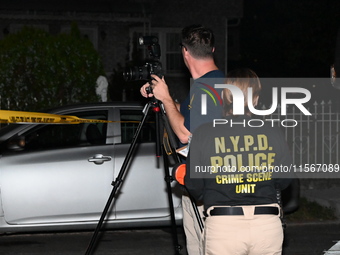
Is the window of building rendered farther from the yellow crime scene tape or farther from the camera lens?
the camera lens

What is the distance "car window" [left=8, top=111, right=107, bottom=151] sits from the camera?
7387 millimetres

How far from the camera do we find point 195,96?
14.6ft

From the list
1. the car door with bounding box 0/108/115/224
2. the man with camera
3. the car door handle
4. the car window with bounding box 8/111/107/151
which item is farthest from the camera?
the car window with bounding box 8/111/107/151

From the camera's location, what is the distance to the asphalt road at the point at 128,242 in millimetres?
7320

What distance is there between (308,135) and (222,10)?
12119mm

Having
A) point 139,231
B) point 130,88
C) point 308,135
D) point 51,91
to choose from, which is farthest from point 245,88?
point 130,88

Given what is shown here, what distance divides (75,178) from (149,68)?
2.78 metres

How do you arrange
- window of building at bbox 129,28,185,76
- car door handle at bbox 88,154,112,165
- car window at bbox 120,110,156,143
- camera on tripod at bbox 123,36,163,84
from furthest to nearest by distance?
window of building at bbox 129,28,185,76 → car window at bbox 120,110,156,143 → car door handle at bbox 88,154,112,165 → camera on tripod at bbox 123,36,163,84

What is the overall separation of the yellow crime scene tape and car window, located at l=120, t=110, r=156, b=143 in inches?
19.0

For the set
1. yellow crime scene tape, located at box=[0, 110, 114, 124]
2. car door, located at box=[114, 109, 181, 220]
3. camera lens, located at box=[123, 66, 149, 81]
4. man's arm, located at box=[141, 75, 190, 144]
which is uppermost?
camera lens, located at box=[123, 66, 149, 81]

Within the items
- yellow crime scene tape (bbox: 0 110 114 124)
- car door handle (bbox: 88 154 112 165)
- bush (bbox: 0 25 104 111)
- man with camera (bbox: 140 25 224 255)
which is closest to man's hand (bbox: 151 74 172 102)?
man with camera (bbox: 140 25 224 255)

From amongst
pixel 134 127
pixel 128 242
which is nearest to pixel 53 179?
pixel 134 127

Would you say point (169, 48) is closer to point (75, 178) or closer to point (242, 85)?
point (75, 178)

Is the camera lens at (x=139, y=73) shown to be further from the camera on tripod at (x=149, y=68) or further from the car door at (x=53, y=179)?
the car door at (x=53, y=179)
